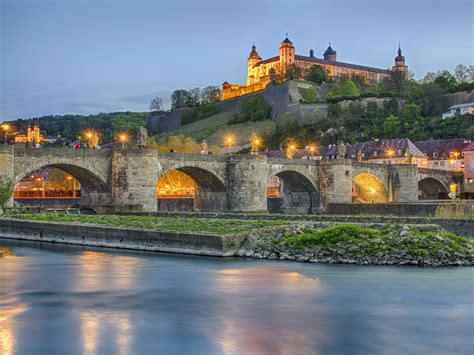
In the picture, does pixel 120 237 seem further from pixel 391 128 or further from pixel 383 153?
pixel 391 128

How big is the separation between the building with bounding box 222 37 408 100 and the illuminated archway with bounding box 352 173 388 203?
7763 cm

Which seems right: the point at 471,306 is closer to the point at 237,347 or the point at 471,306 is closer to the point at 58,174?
the point at 237,347

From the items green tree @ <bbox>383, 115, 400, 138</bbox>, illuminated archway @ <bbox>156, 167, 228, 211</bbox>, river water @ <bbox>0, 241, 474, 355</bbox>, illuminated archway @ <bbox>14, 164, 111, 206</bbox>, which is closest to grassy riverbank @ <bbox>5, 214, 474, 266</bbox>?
river water @ <bbox>0, 241, 474, 355</bbox>

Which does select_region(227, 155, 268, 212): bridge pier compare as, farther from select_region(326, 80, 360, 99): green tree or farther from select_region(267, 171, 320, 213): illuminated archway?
select_region(326, 80, 360, 99): green tree

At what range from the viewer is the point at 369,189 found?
64812 millimetres

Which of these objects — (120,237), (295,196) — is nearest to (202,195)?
Result: (295,196)

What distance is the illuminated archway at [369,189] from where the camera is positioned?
203 feet

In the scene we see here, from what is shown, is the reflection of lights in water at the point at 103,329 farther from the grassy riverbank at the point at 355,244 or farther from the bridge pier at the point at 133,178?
the bridge pier at the point at 133,178

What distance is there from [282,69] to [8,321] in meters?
137

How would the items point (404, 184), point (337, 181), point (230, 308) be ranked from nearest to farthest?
point (230, 308), point (337, 181), point (404, 184)

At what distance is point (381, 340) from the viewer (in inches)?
487

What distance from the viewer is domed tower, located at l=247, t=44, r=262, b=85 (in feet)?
538

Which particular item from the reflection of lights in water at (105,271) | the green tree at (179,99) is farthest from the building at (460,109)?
the reflection of lights in water at (105,271)

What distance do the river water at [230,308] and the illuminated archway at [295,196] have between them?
33072 millimetres
